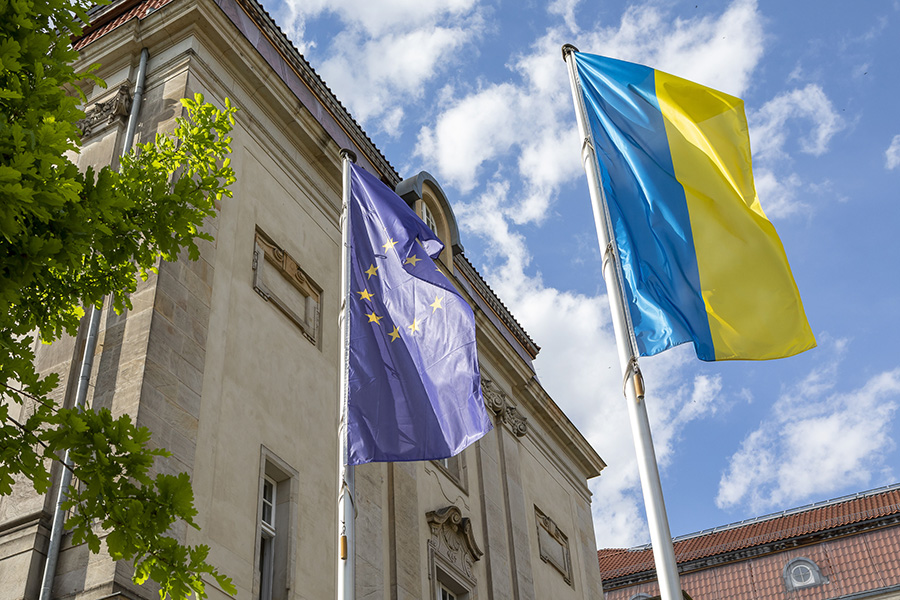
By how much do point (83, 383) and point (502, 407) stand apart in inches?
513

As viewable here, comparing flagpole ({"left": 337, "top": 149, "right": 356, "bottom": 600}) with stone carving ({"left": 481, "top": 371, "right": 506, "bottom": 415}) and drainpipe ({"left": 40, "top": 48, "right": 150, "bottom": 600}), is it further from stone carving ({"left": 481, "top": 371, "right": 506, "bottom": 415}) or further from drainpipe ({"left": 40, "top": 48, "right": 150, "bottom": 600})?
stone carving ({"left": 481, "top": 371, "right": 506, "bottom": 415})

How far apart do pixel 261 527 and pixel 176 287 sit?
3.42 metres

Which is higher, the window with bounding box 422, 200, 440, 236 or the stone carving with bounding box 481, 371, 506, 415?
the window with bounding box 422, 200, 440, 236

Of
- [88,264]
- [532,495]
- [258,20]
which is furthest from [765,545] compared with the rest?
[88,264]

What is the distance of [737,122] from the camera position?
475 inches

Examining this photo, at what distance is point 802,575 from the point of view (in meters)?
40.4

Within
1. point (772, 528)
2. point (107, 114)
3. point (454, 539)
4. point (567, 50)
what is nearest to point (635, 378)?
point (567, 50)

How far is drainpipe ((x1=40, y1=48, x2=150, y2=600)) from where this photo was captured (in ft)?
36.3

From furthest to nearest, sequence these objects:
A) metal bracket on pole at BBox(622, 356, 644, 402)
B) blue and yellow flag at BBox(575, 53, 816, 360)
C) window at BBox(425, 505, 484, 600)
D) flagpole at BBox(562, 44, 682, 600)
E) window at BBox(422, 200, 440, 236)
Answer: window at BBox(422, 200, 440, 236) < window at BBox(425, 505, 484, 600) < blue and yellow flag at BBox(575, 53, 816, 360) < metal bracket on pole at BBox(622, 356, 644, 402) < flagpole at BBox(562, 44, 682, 600)

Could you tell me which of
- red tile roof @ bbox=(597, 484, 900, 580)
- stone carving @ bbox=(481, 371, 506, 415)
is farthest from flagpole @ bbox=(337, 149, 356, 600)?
red tile roof @ bbox=(597, 484, 900, 580)

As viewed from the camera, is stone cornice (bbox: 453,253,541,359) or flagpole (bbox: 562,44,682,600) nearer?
flagpole (bbox: 562,44,682,600)

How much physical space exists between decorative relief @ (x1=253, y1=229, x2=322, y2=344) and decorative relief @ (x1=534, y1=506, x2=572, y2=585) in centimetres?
1016

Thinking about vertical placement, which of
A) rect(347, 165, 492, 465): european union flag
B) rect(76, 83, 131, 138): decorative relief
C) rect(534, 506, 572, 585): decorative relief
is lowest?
rect(347, 165, 492, 465): european union flag

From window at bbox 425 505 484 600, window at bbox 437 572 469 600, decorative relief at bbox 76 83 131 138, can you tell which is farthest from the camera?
window at bbox 437 572 469 600
